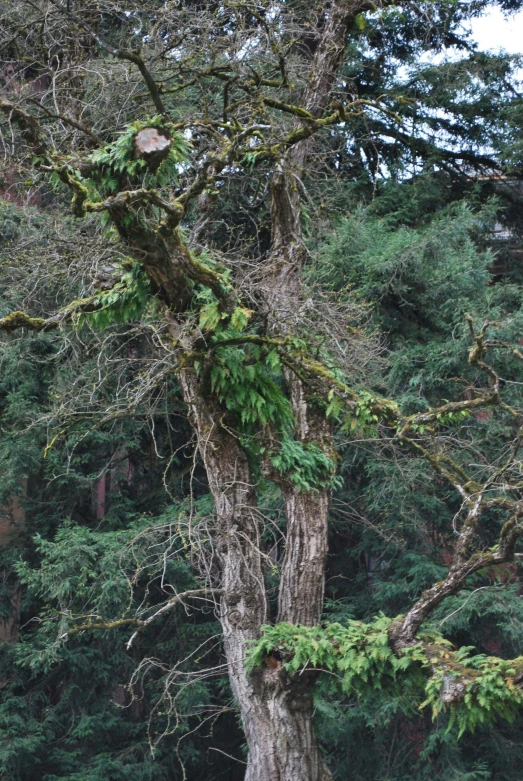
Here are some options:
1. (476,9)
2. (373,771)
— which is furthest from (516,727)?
(476,9)

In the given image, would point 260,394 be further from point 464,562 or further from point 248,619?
point 464,562

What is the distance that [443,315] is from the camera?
1138 cm

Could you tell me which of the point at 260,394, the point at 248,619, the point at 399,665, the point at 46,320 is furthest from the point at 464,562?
the point at 46,320

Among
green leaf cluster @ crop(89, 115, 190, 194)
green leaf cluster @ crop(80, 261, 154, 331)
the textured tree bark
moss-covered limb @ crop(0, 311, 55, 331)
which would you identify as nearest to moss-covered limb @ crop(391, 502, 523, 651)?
the textured tree bark

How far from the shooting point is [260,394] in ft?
25.3

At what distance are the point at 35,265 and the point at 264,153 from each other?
9.38ft

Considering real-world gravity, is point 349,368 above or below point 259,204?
below

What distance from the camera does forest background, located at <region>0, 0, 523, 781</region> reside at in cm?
729

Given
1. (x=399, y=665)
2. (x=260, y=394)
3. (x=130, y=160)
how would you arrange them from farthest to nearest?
1. (x=260, y=394)
2. (x=399, y=665)
3. (x=130, y=160)

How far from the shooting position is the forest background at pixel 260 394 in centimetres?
729

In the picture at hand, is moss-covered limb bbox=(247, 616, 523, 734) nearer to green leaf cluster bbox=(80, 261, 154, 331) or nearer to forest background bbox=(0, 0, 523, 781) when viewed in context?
forest background bbox=(0, 0, 523, 781)

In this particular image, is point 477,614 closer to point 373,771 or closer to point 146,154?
point 373,771

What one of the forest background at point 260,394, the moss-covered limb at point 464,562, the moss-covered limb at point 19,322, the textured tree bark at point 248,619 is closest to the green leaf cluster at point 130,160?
the forest background at point 260,394

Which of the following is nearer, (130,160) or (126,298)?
(130,160)
